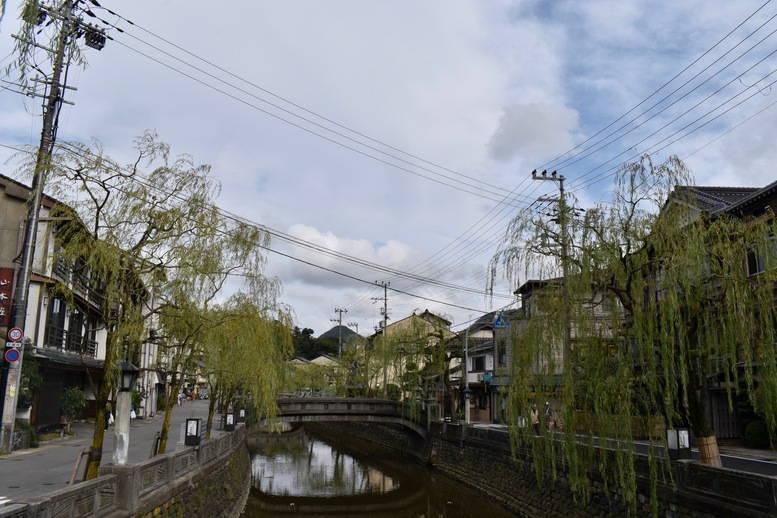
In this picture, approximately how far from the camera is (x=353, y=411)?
35.2 meters

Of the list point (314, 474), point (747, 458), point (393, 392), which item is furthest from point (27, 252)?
point (393, 392)

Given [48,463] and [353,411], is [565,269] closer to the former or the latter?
[48,463]

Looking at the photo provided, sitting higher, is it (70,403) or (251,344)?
(251,344)

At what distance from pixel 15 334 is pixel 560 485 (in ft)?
53.7

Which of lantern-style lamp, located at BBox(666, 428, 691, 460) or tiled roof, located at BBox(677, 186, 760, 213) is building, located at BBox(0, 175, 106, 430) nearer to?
lantern-style lamp, located at BBox(666, 428, 691, 460)

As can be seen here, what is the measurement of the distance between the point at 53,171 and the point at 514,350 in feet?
36.2

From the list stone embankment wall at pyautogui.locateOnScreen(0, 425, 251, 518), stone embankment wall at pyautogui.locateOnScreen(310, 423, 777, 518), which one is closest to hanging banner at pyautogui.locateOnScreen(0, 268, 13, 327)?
stone embankment wall at pyautogui.locateOnScreen(0, 425, 251, 518)

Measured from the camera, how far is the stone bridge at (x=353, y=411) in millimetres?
34438

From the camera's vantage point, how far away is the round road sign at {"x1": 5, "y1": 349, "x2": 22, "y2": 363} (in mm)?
15644

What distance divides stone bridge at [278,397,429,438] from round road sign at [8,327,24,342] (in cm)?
1965

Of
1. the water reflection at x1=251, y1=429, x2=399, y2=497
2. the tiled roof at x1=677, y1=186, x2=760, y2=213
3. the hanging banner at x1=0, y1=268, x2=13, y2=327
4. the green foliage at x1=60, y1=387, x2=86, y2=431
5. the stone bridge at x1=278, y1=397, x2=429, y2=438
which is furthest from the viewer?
the stone bridge at x1=278, y1=397, x2=429, y2=438

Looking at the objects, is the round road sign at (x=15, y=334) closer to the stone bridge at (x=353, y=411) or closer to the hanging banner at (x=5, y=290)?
the hanging banner at (x=5, y=290)

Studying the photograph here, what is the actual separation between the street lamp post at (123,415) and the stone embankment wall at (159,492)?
0.45 m

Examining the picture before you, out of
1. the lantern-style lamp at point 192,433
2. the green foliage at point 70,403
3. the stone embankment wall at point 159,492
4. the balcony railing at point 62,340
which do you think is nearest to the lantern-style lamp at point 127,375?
the stone embankment wall at point 159,492
